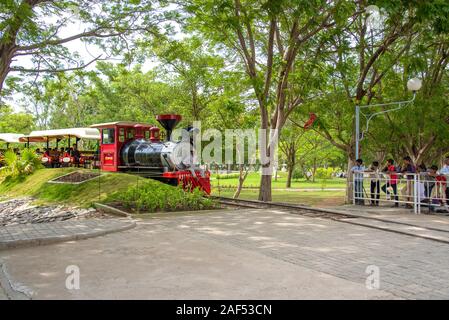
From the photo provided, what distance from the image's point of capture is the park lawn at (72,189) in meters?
14.4

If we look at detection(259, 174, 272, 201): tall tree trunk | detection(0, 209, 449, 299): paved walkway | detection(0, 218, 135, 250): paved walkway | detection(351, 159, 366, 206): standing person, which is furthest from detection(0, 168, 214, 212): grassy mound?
detection(351, 159, 366, 206): standing person

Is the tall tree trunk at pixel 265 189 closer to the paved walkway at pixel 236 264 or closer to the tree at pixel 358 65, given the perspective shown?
the tree at pixel 358 65

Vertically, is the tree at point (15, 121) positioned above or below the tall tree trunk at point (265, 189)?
above

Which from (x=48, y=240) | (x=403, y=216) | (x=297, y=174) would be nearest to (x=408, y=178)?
(x=403, y=216)

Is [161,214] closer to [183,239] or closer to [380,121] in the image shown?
[183,239]

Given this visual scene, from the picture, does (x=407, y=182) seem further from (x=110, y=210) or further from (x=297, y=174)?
(x=297, y=174)

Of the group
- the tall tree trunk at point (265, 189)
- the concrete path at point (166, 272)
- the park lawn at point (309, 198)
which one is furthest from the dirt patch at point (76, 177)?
the park lawn at point (309, 198)

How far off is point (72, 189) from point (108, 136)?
4389 millimetres

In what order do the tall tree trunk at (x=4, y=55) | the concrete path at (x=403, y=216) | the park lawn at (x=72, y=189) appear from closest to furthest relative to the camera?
1. the concrete path at (x=403, y=216)
2. the tall tree trunk at (x=4, y=55)
3. the park lawn at (x=72, y=189)

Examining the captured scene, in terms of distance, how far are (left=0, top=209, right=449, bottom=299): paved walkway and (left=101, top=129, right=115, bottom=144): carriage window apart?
10437 millimetres

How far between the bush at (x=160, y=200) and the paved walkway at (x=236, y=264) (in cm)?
261
